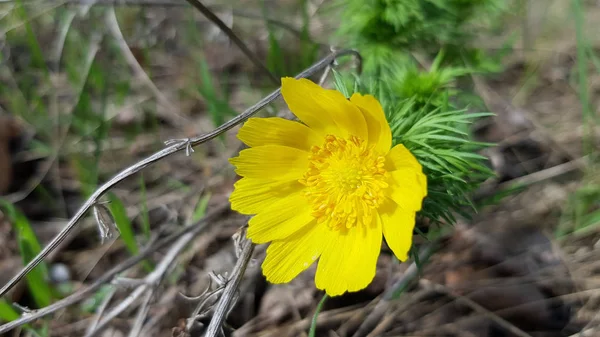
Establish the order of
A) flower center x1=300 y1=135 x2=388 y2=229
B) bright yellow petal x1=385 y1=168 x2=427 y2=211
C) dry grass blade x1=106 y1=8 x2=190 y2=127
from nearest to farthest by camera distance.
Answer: bright yellow petal x1=385 y1=168 x2=427 y2=211 → flower center x1=300 y1=135 x2=388 y2=229 → dry grass blade x1=106 y1=8 x2=190 y2=127

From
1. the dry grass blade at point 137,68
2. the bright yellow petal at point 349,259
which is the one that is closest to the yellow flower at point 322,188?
the bright yellow petal at point 349,259

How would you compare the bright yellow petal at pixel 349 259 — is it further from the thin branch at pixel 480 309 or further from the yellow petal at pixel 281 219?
the thin branch at pixel 480 309

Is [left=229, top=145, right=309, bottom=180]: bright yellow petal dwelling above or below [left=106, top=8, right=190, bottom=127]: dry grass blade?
above

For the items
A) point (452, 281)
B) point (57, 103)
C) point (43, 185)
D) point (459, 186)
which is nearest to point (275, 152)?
point (459, 186)

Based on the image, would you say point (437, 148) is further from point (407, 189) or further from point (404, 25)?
point (404, 25)

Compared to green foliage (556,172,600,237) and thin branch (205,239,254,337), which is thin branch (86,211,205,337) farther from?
green foliage (556,172,600,237)

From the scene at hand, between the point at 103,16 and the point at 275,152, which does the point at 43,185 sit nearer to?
the point at 103,16

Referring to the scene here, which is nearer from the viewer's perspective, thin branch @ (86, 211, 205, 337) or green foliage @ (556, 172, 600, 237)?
thin branch @ (86, 211, 205, 337)

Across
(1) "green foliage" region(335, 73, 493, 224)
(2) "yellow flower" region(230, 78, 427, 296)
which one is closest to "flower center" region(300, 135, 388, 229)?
(2) "yellow flower" region(230, 78, 427, 296)
